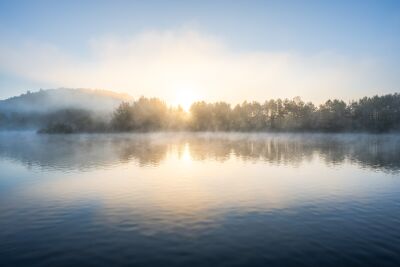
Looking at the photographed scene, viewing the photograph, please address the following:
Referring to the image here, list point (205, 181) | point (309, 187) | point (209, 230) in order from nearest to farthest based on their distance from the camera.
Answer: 1. point (209, 230)
2. point (309, 187)
3. point (205, 181)

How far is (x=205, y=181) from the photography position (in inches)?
2122

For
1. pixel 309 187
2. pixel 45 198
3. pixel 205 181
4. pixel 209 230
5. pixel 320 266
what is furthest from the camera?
pixel 205 181

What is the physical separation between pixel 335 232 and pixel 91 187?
1400 inches

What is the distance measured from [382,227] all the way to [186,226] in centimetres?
1829

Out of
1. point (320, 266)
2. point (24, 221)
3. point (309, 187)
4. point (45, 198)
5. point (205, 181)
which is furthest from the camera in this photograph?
point (205, 181)

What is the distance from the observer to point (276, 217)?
104 feet

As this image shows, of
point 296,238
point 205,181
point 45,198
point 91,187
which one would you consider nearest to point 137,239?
point 296,238

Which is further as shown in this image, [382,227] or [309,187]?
[309,187]

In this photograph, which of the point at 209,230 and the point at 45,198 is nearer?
the point at 209,230

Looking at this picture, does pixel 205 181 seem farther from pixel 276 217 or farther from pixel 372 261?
pixel 372 261

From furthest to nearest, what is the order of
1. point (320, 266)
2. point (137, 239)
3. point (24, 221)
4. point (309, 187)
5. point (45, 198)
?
point (309, 187), point (45, 198), point (24, 221), point (137, 239), point (320, 266)

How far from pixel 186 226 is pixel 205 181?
82.3ft

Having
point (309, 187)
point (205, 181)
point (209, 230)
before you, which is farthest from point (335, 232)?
point (205, 181)

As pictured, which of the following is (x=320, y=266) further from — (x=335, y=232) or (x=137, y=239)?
(x=137, y=239)
